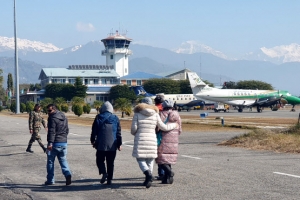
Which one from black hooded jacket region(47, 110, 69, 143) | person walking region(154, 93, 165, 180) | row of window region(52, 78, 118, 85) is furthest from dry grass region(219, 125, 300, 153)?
row of window region(52, 78, 118, 85)

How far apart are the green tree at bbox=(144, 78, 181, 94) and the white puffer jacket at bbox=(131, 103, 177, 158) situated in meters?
113

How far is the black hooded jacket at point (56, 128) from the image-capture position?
1189 centimetres

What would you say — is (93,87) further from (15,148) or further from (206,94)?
(15,148)

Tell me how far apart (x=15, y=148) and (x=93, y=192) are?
1136 cm

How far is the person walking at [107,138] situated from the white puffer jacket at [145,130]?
21.5 inches

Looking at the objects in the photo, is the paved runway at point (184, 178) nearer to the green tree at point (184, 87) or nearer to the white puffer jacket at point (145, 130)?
the white puffer jacket at point (145, 130)

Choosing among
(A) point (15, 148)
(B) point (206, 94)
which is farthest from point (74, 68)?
(A) point (15, 148)

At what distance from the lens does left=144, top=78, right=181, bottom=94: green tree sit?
12539 cm

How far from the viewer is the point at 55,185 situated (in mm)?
11914

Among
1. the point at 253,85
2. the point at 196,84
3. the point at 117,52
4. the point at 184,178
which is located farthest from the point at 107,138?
the point at 117,52

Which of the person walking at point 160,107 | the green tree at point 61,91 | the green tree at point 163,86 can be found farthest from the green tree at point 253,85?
the person walking at point 160,107

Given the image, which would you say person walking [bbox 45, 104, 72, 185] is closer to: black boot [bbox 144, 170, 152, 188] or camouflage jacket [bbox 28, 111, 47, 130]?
black boot [bbox 144, 170, 152, 188]

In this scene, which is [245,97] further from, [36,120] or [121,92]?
[36,120]

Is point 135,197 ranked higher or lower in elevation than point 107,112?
lower
